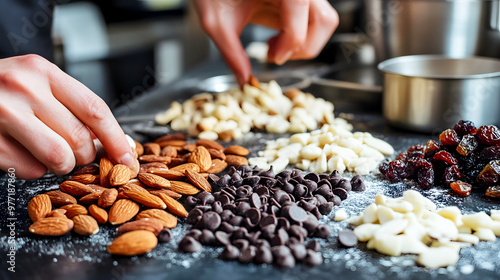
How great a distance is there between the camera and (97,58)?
132 inches

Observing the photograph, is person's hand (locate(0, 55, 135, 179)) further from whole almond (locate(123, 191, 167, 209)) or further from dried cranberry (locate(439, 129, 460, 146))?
dried cranberry (locate(439, 129, 460, 146))

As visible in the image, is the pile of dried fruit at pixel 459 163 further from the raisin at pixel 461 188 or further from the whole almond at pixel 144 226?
the whole almond at pixel 144 226

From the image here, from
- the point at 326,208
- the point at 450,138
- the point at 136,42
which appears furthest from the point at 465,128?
the point at 136,42

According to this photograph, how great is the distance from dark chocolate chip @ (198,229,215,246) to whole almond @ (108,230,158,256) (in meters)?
0.07

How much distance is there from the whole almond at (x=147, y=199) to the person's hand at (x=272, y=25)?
710 millimetres

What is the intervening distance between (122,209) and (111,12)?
11.6ft

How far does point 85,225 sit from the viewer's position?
779 mm

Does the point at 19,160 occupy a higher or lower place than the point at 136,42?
higher

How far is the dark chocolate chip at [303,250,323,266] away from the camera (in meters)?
0.68

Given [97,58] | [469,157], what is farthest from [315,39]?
[97,58]

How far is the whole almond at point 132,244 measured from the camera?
2.32 ft

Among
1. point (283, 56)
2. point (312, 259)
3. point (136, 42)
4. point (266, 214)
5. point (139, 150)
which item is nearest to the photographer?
point (312, 259)

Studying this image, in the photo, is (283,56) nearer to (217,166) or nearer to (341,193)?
(217,166)

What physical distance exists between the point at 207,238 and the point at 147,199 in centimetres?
17
